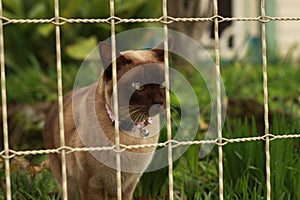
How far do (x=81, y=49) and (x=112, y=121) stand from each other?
3977mm

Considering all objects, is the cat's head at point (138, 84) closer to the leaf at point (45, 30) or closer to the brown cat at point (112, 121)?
the brown cat at point (112, 121)

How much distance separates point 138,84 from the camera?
7.95 ft

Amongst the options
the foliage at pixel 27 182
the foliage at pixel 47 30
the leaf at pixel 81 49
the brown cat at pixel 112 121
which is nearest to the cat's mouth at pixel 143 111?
the brown cat at pixel 112 121

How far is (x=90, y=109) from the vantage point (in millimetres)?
2676

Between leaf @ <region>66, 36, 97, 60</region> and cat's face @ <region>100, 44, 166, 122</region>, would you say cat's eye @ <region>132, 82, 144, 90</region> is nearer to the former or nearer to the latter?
cat's face @ <region>100, 44, 166, 122</region>

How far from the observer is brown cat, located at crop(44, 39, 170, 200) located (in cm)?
242

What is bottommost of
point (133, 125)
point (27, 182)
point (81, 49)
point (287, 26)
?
point (27, 182)

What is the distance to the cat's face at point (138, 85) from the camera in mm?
2402

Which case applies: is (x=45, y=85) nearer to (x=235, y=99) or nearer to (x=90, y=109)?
(x=235, y=99)

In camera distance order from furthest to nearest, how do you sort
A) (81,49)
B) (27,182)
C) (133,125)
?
(81,49) → (27,182) → (133,125)

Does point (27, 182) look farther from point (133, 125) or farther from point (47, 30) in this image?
point (47, 30)

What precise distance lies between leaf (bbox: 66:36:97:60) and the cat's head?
3.93m

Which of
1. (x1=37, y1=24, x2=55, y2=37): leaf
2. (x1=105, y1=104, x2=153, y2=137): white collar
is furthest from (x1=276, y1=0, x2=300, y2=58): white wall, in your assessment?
(x1=105, y1=104, x2=153, y2=137): white collar

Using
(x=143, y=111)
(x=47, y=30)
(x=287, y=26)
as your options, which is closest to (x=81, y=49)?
(x=47, y=30)
